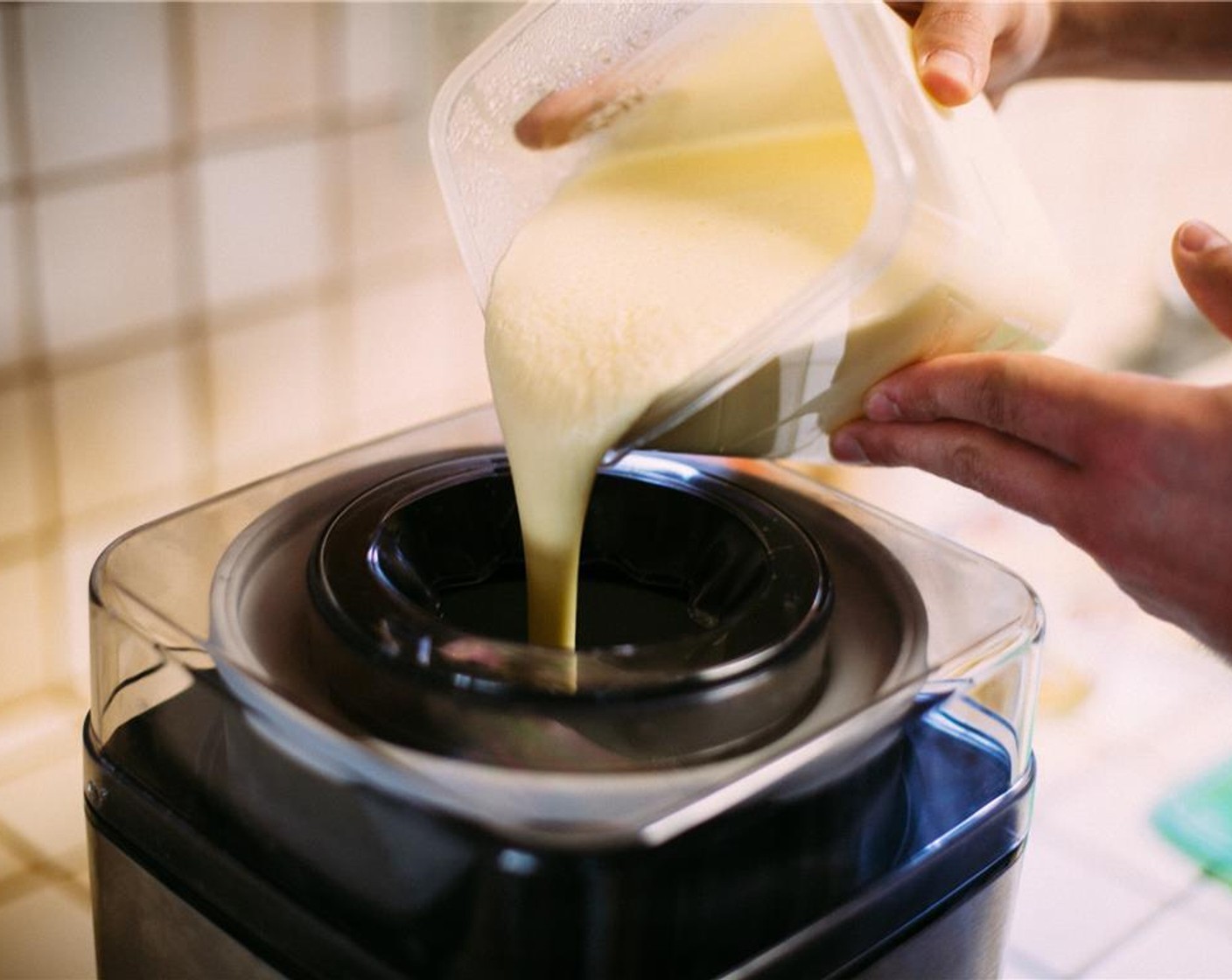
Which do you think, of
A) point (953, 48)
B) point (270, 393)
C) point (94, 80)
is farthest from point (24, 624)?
point (953, 48)

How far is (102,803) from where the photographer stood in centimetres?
59

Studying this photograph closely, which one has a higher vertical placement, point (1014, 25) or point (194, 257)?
point (1014, 25)

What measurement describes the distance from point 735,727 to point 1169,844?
50 centimetres

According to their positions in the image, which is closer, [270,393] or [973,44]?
[973,44]

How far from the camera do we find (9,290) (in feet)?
2.55

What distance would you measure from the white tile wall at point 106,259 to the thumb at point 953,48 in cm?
40

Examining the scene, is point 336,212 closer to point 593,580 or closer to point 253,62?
point 253,62

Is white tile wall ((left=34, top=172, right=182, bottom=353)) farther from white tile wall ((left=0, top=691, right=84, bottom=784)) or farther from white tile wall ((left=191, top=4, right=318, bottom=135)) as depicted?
white tile wall ((left=0, top=691, right=84, bottom=784))

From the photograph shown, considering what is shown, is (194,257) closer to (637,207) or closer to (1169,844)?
(637,207)

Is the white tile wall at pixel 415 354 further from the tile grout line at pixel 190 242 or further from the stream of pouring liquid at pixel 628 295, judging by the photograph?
the stream of pouring liquid at pixel 628 295

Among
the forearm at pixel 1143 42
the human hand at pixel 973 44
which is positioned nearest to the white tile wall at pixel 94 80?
the human hand at pixel 973 44

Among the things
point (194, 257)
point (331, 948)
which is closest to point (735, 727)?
point (331, 948)

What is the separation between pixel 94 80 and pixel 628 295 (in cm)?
34

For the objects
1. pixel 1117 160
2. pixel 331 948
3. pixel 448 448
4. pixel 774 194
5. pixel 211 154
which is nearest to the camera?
pixel 331 948
